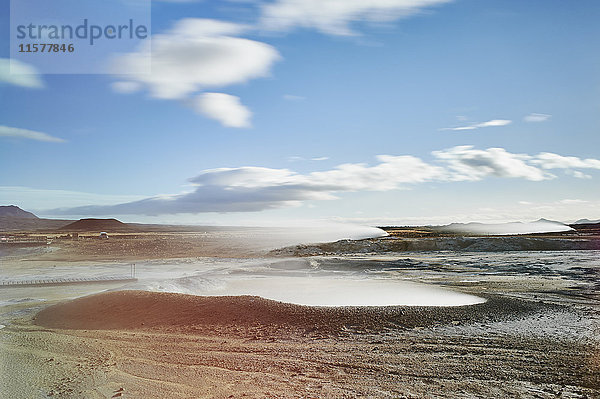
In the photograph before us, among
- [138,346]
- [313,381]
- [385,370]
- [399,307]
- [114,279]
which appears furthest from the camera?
[114,279]

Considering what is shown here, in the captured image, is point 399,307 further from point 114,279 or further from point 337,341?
point 114,279

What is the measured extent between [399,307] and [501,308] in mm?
2597

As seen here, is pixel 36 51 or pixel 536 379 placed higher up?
pixel 36 51

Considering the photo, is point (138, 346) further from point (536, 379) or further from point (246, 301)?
point (536, 379)

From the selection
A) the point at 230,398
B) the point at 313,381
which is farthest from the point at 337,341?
the point at 230,398

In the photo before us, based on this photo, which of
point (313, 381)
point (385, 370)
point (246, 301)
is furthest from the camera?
point (246, 301)

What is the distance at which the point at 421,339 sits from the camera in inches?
337

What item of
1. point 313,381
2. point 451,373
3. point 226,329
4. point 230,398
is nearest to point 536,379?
point 451,373

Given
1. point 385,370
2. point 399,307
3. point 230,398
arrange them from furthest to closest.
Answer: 1. point 399,307
2. point 385,370
3. point 230,398

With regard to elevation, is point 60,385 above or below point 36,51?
below

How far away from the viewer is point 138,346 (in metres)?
8.31

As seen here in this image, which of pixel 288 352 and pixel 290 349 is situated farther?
pixel 290 349

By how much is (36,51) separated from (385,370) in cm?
611

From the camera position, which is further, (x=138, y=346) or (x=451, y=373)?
(x=138, y=346)
